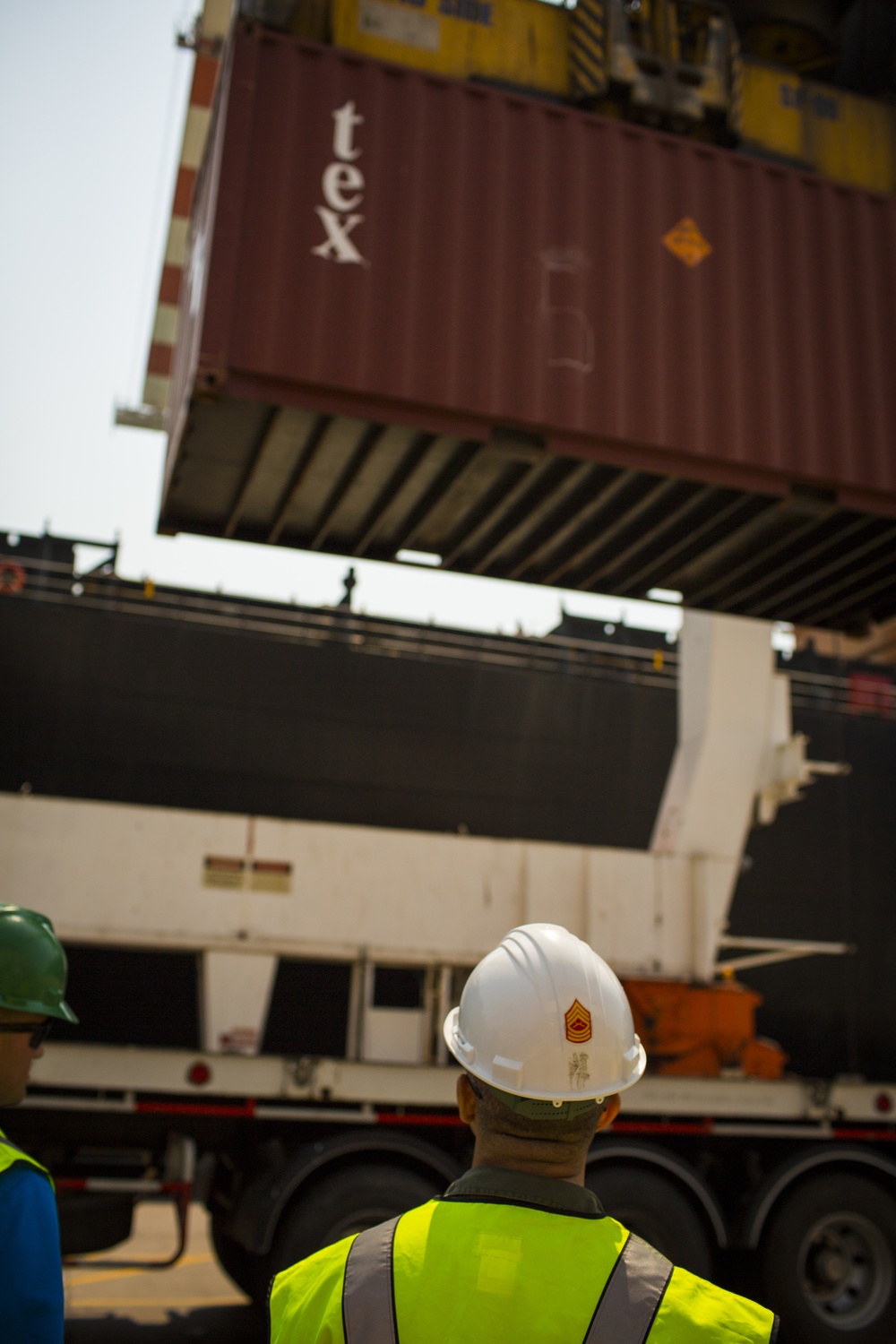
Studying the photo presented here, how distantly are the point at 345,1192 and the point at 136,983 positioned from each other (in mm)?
1701

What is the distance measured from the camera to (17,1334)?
1.78 meters

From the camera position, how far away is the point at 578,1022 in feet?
5.89

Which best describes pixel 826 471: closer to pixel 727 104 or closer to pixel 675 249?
pixel 675 249

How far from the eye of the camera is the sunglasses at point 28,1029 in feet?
7.55

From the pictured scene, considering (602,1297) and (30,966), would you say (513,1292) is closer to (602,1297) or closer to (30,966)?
(602,1297)

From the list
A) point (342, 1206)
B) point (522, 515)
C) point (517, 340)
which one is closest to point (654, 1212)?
point (342, 1206)

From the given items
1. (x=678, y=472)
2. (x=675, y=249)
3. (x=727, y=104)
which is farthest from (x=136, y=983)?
(x=727, y=104)

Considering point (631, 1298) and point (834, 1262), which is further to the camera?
point (834, 1262)

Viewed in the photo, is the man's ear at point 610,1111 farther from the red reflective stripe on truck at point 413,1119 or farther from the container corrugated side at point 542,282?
the container corrugated side at point 542,282

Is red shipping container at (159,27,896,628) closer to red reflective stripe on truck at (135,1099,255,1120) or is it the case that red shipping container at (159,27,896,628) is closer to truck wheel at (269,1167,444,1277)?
red reflective stripe on truck at (135,1099,255,1120)

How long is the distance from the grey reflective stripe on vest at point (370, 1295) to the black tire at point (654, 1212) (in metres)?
5.33

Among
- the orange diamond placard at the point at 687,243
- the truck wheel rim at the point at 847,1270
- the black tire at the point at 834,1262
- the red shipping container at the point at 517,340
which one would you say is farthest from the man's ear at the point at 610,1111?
the orange diamond placard at the point at 687,243

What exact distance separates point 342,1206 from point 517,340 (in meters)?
4.81

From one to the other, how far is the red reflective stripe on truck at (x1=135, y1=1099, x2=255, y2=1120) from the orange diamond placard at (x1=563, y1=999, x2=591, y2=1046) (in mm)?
4938
